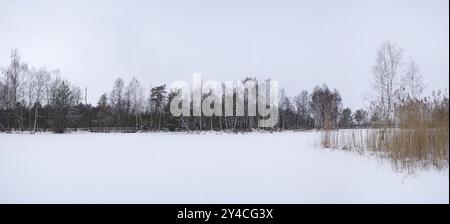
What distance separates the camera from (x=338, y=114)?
7.09 m

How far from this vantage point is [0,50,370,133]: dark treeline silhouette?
20.0 metres

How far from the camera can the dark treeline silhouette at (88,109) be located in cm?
1995

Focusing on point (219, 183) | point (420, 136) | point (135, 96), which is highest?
point (135, 96)

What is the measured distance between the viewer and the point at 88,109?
26.2 m

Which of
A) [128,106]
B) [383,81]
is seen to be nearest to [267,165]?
[383,81]

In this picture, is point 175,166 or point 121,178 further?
point 175,166

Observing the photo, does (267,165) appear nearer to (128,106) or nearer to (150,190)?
(150,190)

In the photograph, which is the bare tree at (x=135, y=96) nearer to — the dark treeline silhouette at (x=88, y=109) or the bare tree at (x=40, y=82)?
the dark treeline silhouette at (x=88, y=109)

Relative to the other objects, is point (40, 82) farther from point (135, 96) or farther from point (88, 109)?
point (135, 96)

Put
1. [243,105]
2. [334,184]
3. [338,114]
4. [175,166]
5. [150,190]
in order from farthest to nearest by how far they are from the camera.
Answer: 1. [243,105]
2. [338,114]
3. [175,166]
4. [334,184]
5. [150,190]

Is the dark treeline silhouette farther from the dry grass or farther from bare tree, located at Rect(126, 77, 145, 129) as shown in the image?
the dry grass

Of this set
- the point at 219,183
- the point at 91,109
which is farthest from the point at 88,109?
the point at 219,183
